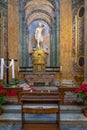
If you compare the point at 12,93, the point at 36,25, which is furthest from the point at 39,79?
the point at 36,25

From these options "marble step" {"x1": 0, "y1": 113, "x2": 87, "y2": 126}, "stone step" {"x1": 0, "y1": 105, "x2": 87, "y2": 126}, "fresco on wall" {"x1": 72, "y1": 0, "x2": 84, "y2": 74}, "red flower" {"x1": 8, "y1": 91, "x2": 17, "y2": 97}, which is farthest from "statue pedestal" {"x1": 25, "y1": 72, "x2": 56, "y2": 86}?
"marble step" {"x1": 0, "y1": 113, "x2": 87, "y2": 126}

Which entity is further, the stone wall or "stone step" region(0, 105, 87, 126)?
the stone wall

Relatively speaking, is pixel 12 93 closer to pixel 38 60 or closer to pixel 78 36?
pixel 38 60

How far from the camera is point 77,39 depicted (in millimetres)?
14828

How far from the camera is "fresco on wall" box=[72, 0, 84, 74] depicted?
578 inches

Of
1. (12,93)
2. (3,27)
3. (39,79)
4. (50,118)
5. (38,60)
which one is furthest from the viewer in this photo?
(3,27)

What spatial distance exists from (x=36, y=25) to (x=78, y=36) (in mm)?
5146

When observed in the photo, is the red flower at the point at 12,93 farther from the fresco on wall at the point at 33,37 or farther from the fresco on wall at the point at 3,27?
the fresco on wall at the point at 33,37

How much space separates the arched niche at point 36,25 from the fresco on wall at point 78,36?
103 cm

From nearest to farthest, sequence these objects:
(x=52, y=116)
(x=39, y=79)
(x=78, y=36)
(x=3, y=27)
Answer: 1. (x=52, y=116)
2. (x=39, y=79)
3. (x=78, y=36)
4. (x=3, y=27)

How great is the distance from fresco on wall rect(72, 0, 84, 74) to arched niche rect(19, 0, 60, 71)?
40.5 inches

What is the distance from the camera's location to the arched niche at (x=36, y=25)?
15737 mm

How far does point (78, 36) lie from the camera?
48.5ft

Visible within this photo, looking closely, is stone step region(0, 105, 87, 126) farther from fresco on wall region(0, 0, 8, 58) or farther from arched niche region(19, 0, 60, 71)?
arched niche region(19, 0, 60, 71)
